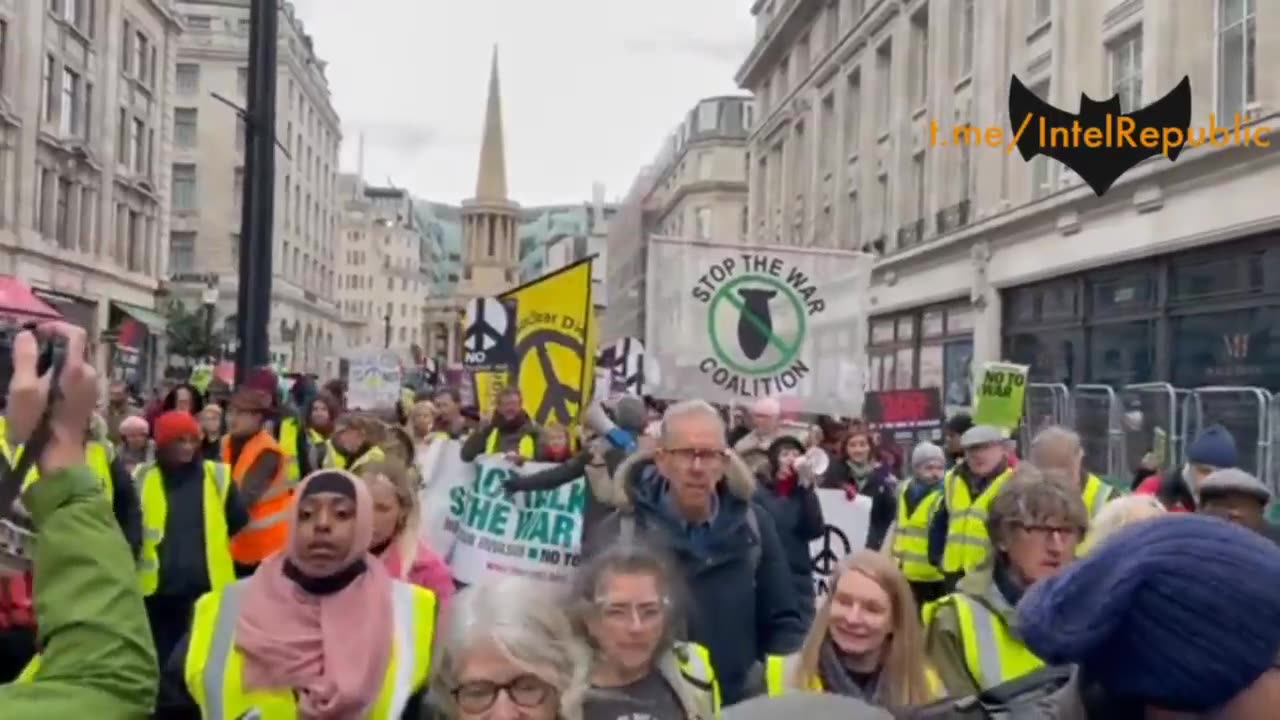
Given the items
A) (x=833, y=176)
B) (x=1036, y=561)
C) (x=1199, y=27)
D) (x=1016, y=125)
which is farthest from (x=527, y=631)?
(x=833, y=176)

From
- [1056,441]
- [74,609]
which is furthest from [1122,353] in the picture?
[74,609]

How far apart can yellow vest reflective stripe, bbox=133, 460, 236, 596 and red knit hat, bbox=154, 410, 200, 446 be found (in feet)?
0.65

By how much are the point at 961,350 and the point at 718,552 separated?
24.9 metres

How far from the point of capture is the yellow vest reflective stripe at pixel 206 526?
6348 mm

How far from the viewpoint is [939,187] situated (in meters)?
30.2

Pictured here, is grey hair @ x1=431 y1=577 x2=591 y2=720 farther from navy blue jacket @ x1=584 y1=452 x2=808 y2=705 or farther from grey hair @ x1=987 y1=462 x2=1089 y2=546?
grey hair @ x1=987 y1=462 x2=1089 y2=546

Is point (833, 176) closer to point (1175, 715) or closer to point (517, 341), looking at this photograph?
point (517, 341)

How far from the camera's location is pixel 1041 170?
25219 mm

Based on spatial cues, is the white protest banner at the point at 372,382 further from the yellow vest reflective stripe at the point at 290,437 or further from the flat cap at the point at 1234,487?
the flat cap at the point at 1234,487

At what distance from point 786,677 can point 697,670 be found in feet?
0.82

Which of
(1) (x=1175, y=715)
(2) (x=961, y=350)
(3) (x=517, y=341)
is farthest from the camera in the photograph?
(2) (x=961, y=350)

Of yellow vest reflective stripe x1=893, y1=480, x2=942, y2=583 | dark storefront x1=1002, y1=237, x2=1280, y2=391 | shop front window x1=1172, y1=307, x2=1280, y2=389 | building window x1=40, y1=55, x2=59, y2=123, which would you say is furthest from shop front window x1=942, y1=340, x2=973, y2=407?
building window x1=40, y1=55, x2=59, y2=123

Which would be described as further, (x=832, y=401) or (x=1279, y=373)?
(x=1279, y=373)

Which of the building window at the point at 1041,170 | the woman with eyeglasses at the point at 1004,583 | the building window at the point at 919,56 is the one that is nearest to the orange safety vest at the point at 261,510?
the woman with eyeglasses at the point at 1004,583
